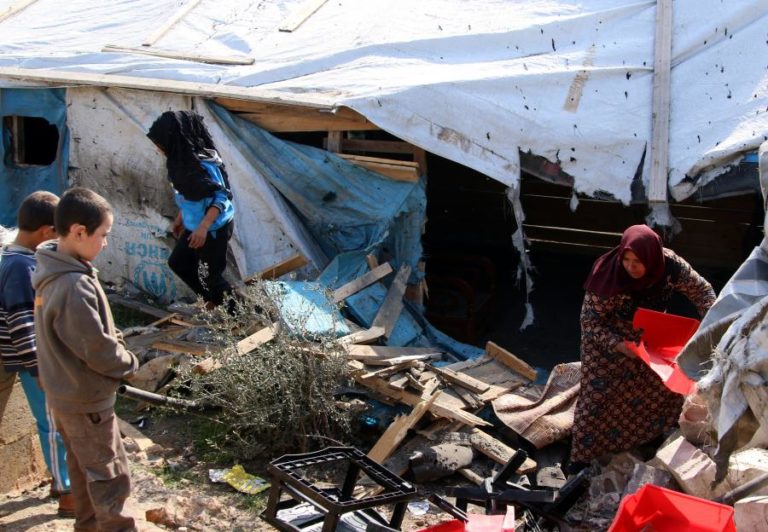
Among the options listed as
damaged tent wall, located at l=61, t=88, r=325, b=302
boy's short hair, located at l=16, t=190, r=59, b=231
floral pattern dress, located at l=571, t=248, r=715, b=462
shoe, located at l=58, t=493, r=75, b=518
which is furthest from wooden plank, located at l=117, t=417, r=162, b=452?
floral pattern dress, located at l=571, t=248, r=715, b=462

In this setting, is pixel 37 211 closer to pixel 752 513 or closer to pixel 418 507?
pixel 418 507

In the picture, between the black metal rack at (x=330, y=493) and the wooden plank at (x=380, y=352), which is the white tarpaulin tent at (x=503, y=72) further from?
the black metal rack at (x=330, y=493)

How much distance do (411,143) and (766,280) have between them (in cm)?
379

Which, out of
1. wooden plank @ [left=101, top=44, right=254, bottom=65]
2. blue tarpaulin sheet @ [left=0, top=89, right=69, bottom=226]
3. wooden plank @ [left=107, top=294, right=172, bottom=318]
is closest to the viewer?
wooden plank @ [left=107, top=294, right=172, bottom=318]

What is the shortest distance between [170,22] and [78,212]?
238 inches

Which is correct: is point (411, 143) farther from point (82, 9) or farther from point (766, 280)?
point (82, 9)

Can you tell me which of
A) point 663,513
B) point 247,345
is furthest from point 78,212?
point 663,513

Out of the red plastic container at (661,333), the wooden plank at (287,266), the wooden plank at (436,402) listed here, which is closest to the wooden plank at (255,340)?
the wooden plank at (436,402)

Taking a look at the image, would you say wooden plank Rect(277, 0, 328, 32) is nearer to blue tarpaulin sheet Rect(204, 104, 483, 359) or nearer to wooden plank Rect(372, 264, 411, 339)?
blue tarpaulin sheet Rect(204, 104, 483, 359)

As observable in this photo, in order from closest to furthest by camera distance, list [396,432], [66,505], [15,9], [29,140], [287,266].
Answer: [66,505], [396,432], [287,266], [29,140], [15,9]

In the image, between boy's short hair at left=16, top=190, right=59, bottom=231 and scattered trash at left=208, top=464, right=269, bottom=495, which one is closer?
boy's short hair at left=16, top=190, right=59, bottom=231

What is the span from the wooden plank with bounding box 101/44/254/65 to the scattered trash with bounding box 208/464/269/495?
414cm

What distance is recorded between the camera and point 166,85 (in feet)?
25.8

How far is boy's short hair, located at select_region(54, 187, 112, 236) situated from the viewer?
3.66m
